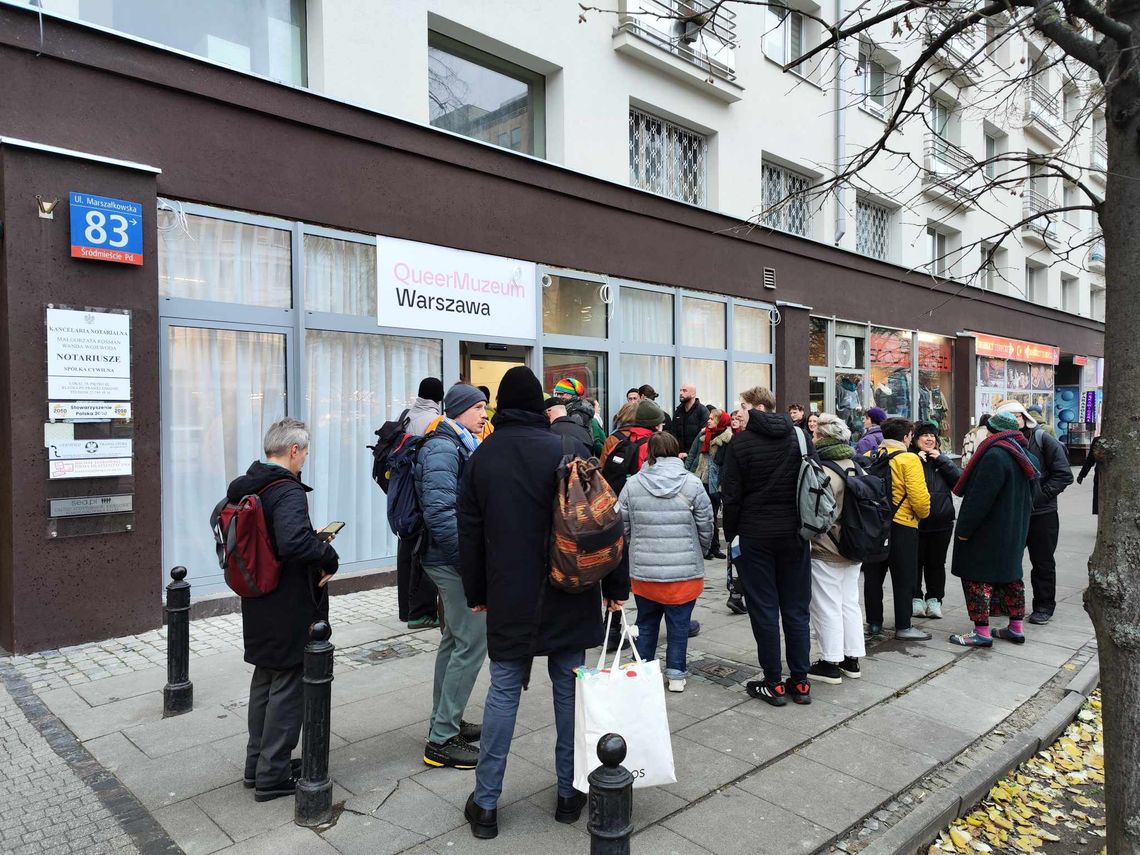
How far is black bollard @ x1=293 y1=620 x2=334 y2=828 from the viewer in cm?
340

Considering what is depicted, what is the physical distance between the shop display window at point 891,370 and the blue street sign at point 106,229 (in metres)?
14.0

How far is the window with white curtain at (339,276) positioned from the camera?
7734 mm

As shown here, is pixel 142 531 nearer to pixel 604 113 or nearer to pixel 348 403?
pixel 348 403

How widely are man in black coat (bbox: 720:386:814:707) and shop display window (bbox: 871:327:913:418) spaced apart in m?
12.4

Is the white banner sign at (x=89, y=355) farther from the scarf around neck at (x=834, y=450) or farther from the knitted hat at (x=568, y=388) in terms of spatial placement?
the scarf around neck at (x=834, y=450)

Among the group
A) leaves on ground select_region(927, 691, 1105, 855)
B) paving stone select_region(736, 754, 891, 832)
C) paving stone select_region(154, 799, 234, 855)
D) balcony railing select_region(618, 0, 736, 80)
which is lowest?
leaves on ground select_region(927, 691, 1105, 855)

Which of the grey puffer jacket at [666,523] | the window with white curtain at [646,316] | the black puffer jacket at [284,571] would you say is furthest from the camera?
the window with white curtain at [646,316]

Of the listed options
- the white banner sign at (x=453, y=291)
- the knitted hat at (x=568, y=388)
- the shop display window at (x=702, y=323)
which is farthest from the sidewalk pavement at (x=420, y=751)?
the shop display window at (x=702, y=323)

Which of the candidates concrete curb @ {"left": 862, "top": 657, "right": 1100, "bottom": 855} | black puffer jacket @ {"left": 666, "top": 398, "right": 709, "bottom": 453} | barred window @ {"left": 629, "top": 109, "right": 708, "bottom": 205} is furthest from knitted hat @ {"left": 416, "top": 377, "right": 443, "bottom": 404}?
barred window @ {"left": 629, "top": 109, "right": 708, "bottom": 205}

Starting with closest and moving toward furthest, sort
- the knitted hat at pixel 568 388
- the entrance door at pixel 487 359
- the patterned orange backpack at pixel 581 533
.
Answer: the patterned orange backpack at pixel 581 533, the knitted hat at pixel 568 388, the entrance door at pixel 487 359

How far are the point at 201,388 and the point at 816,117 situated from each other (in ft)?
40.8

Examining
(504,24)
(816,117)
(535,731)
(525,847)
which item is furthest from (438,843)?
(816,117)

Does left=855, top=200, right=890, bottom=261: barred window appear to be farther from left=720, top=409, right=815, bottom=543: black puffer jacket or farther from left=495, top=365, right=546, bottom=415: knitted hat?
left=495, top=365, right=546, bottom=415: knitted hat

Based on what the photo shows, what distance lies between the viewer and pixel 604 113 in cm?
1056
